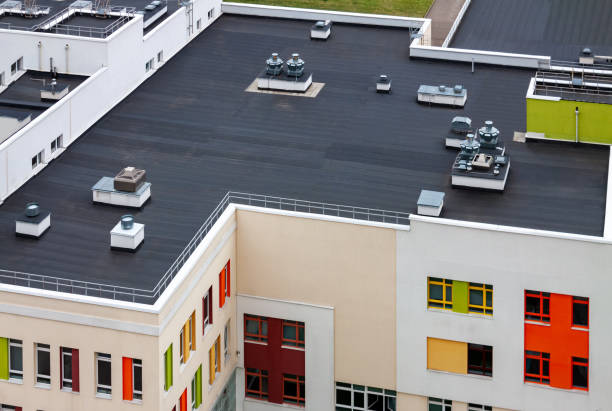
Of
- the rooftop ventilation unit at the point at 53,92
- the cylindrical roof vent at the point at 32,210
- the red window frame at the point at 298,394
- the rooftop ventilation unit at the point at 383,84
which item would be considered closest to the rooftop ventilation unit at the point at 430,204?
the red window frame at the point at 298,394

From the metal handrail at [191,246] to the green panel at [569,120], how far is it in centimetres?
1248

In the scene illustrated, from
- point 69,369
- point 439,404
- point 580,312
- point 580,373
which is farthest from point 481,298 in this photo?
point 69,369

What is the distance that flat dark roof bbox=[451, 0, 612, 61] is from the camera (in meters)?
89.6

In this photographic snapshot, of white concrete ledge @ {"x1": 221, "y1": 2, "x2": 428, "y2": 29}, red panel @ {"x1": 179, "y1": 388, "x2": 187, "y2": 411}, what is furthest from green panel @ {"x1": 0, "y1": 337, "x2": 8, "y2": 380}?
white concrete ledge @ {"x1": 221, "y1": 2, "x2": 428, "y2": 29}

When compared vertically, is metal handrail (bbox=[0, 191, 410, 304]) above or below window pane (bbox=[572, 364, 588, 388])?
above

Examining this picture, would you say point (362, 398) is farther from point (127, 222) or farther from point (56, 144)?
point (56, 144)

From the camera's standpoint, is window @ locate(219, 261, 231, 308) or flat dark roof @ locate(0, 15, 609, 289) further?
window @ locate(219, 261, 231, 308)

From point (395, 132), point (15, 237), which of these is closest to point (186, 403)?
point (15, 237)

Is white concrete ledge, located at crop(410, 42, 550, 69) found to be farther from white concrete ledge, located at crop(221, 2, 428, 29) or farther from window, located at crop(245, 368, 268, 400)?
window, located at crop(245, 368, 268, 400)

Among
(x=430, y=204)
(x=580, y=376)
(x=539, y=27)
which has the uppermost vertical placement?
(x=539, y=27)

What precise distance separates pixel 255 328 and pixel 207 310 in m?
4.42

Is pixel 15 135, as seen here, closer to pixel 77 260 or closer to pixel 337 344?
pixel 77 260

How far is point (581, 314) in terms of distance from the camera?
54.6 meters

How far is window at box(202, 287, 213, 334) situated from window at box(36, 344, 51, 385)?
7293 millimetres
